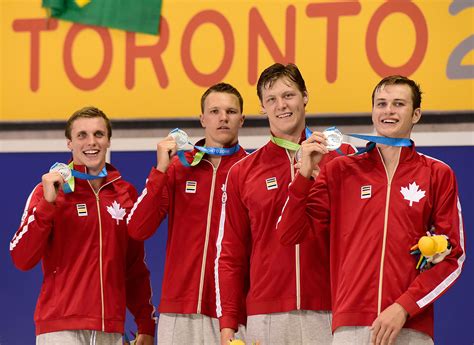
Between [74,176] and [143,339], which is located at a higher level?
[74,176]

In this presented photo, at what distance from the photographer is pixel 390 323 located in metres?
3.38

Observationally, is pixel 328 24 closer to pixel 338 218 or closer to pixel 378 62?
pixel 378 62

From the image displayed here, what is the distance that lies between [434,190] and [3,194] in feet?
11.3

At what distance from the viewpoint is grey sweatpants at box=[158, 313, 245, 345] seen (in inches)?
172

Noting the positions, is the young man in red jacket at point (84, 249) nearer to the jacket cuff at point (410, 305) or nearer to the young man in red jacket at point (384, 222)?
the young man in red jacket at point (384, 222)

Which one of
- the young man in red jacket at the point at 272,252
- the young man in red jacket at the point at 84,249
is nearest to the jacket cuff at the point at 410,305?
the young man in red jacket at the point at 272,252

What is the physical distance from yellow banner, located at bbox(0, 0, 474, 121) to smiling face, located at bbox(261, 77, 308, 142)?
1312mm

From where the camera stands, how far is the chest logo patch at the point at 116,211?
4625mm

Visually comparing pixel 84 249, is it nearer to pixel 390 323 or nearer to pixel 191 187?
pixel 191 187

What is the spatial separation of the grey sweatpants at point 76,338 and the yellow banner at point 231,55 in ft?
5.63

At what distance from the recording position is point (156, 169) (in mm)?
4441

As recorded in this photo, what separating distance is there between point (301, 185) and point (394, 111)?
528 millimetres

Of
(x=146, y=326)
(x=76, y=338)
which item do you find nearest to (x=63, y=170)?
(x=76, y=338)

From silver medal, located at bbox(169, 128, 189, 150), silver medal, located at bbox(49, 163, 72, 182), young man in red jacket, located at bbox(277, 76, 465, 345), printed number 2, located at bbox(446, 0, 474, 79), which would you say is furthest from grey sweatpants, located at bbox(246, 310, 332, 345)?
printed number 2, located at bbox(446, 0, 474, 79)
